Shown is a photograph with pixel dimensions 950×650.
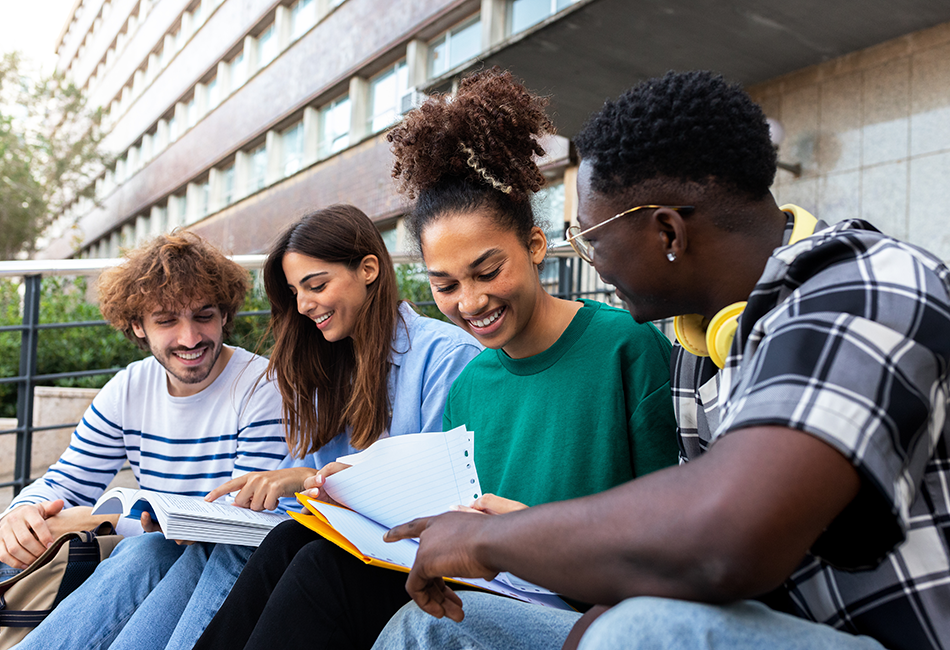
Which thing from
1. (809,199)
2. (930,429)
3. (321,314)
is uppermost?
(809,199)

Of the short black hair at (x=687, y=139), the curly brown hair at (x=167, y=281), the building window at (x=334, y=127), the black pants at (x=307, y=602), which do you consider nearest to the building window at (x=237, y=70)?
the building window at (x=334, y=127)

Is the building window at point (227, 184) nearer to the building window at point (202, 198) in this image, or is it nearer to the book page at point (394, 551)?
the building window at point (202, 198)

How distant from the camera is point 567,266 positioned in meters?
4.62

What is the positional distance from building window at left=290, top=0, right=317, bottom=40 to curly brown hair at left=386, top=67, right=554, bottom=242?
1316 centimetres

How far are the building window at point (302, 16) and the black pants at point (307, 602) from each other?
13.9m

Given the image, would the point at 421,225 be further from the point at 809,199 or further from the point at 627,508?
the point at 809,199

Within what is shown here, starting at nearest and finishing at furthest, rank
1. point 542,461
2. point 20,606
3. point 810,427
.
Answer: point 810,427, point 542,461, point 20,606

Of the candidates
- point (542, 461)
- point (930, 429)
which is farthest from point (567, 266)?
point (930, 429)

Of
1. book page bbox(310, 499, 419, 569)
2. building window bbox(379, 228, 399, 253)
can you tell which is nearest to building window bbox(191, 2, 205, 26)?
building window bbox(379, 228, 399, 253)

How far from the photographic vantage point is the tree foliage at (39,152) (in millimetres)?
17047

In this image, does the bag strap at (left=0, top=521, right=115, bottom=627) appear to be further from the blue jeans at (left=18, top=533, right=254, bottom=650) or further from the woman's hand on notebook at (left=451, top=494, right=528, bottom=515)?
the woman's hand on notebook at (left=451, top=494, right=528, bottom=515)

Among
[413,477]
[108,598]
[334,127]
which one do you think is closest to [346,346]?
[108,598]

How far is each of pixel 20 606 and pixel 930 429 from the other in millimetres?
2284

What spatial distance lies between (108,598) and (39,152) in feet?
64.9
